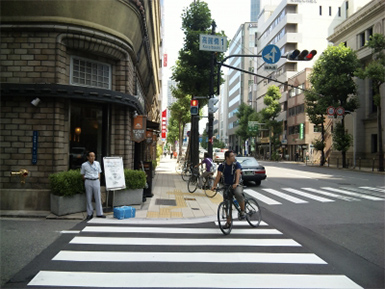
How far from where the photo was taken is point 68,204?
8992 mm

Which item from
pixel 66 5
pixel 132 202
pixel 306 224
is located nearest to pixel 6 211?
pixel 132 202

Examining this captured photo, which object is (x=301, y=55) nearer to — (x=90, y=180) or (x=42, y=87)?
(x=90, y=180)

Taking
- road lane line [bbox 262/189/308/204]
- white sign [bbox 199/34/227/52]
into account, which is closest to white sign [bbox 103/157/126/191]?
road lane line [bbox 262/189/308/204]

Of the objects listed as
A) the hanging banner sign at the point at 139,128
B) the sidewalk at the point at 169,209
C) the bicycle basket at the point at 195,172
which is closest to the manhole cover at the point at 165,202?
the sidewalk at the point at 169,209

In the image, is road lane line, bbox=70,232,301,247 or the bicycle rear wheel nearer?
road lane line, bbox=70,232,301,247

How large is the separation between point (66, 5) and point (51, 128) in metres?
3.68

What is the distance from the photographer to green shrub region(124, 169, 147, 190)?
1039 cm

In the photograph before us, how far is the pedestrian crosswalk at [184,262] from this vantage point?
14.7ft

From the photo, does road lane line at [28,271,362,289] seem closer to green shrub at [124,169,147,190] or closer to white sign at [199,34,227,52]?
green shrub at [124,169,147,190]

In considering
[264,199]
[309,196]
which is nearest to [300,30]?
[309,196]

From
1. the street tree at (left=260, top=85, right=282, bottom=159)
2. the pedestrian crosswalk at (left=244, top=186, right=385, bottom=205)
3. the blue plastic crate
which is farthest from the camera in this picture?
the street tree at (left=260, top=85, right=282, bottom=159)

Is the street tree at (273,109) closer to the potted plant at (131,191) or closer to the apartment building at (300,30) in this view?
the apartment building at (300,30)

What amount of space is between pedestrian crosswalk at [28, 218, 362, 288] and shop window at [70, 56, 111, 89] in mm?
5148

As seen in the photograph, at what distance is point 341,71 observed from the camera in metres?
34.8
